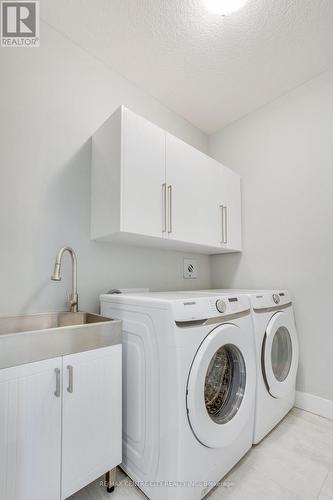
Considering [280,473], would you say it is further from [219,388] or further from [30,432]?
[30,432]

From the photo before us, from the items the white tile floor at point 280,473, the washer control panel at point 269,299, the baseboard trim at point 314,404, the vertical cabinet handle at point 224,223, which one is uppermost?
the vertical cabinet handle at point 224,223

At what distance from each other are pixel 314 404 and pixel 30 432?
1.92 metres

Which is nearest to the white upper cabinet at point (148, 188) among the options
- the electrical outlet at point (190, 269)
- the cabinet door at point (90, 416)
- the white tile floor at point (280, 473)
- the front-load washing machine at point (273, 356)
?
the electrical outlet at point (190, 269)

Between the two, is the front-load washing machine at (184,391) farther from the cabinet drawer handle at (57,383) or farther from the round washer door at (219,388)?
the cabinet drawer handle at (57,383)

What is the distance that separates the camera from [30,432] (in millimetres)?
937

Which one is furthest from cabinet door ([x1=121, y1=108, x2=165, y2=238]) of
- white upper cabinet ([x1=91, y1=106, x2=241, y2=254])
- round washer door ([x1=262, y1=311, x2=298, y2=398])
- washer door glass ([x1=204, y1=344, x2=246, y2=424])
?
round washer door ([x1=262, y1=311, x2=298, y2=398])

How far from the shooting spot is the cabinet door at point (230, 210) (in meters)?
2.19

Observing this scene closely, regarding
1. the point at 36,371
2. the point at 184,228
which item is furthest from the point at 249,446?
the point at 184,228

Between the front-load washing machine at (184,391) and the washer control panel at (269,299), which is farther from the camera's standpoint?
the washer control panel at (269,299)

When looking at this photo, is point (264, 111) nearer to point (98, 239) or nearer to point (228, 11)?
point (228, 11)

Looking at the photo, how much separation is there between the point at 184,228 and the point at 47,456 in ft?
4.62

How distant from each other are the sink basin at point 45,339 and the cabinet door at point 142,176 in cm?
59

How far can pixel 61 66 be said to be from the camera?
1646 mm

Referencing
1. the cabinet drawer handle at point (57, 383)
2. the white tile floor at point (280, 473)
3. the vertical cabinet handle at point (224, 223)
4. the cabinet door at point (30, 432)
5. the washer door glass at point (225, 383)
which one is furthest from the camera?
the vertical cabinet handle at point (224, 223)
